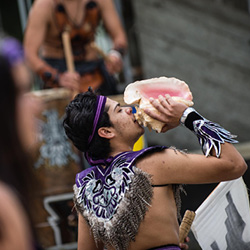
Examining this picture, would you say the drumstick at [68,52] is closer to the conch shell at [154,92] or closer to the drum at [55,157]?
the drum at [55,157]

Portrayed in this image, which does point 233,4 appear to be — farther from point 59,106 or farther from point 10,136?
point 10,136

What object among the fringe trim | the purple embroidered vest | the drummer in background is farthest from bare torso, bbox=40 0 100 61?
the fringe trim

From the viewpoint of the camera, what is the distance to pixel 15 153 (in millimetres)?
1308

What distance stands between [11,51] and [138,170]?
128 centimetres

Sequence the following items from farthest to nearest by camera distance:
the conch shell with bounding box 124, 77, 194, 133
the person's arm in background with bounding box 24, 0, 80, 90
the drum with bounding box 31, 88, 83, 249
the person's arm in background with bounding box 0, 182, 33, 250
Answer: the person's arm in background with bounding box 24, 0, 80, 90, the drum with bounding box 31, 88, 83, 249, the conch shell with bounding box 124, 77, 194, 133, the person's arm in background with bounding box 0, 182, 33, 250

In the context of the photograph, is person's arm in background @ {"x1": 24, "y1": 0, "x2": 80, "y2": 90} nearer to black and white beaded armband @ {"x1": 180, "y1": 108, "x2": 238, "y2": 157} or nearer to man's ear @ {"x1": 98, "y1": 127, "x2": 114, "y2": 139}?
man's ear @ {"x1": 98, "y1": 127, "x2": 114, "y2": 139}

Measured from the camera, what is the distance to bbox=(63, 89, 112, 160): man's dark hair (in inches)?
104

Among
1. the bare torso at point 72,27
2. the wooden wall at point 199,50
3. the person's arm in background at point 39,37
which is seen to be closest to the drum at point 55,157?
the person's arm in background at point 39,37

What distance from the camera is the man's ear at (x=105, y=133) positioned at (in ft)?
8.74

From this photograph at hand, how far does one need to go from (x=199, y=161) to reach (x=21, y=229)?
1309mm

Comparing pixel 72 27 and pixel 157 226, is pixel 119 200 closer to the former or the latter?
pixel 157 226

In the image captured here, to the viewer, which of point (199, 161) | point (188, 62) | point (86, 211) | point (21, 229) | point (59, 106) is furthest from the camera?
point (188, 62)

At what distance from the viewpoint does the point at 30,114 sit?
135 cm

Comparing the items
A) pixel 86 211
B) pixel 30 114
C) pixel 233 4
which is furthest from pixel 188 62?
pixel 30 114
